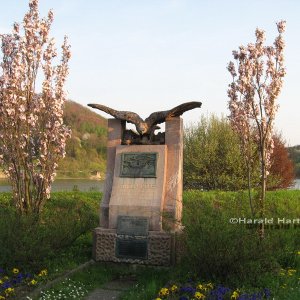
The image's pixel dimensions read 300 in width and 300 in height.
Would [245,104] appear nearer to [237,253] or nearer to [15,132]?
[237,253]

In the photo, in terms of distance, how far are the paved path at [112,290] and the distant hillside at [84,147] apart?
85.9 m

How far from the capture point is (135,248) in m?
→ 8.00

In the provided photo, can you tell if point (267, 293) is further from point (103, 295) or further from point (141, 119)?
point (141, 119)

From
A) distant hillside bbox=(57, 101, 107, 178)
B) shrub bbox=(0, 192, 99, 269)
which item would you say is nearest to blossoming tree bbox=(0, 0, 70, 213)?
shrub bbox=(0, 192, 99, 269)

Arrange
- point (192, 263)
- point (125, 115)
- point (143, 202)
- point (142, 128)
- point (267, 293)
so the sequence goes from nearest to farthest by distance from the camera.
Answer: point (267, 293)
point (192, 263)
point (143, 202)
point (142, 128)
point (125, 115)

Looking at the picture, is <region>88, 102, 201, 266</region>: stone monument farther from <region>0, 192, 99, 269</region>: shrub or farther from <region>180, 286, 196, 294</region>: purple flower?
<region>180, 286, 196, 294</region>: purple flower

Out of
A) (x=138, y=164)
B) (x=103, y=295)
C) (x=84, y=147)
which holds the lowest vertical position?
(x=103, y=295)

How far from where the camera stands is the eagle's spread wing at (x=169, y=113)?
332 inches

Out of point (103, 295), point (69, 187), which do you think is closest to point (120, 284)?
point (103, 295)

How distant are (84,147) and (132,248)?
5209 inches

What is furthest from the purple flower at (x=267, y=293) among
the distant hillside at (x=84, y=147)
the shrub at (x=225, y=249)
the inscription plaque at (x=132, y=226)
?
the distant hillside at (x=84, y=147)

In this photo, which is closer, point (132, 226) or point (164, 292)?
point (164, 292)

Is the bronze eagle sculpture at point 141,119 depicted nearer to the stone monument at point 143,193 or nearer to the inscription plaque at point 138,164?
the stone monument at point 143,193

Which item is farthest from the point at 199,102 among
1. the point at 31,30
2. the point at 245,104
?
the point at 31,30
